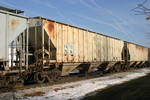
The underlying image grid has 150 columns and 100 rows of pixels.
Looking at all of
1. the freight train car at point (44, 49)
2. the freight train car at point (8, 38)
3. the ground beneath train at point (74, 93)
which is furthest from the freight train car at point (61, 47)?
the ground beneath train at point (74, 93)

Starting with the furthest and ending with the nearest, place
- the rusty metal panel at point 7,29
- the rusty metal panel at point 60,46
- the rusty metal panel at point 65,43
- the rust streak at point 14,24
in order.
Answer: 1. the rusty metal panel at point 65,43
2. the rusty metal panel at point 60,46
3. the rust streak at point 14,24
4. the rusty metal panel at point 7,29

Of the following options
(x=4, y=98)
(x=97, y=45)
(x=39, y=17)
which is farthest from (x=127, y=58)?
(x=4, y=98)

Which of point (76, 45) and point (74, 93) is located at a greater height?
point (76, 45)

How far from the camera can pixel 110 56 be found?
18719 mm

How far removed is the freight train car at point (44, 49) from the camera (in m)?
8.01

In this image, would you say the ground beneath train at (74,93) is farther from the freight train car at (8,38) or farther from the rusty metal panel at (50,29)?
the rusty metal panel at (50,29)

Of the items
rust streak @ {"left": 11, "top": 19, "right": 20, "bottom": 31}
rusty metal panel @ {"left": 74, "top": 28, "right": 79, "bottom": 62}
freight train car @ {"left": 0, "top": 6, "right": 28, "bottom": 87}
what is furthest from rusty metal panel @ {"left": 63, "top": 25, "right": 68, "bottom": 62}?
rust streak @ {"left": 11, "top": 19, "right": 20, "bottom": 31}

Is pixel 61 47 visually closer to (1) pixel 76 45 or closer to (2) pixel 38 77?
(1) pixel 76 45

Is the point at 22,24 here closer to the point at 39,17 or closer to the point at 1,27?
the point at 1,27

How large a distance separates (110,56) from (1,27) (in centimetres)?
1381

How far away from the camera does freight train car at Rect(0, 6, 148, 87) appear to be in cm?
801

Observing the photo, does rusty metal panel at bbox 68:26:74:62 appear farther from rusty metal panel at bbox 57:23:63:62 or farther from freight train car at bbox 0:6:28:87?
freight train car at bbox 0:6:28:87

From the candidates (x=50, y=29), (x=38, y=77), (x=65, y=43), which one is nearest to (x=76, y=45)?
(x=65, y=43)

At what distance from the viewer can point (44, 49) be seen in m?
10.6
